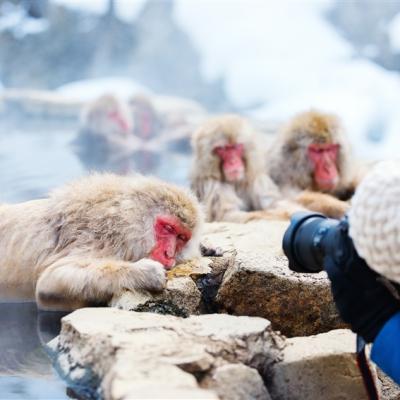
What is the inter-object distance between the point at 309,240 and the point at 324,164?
3756 mm

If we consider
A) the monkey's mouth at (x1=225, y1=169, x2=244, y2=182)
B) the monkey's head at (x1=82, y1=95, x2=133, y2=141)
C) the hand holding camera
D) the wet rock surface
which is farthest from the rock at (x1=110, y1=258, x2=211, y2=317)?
the monkey's head at (x1=82, y1=95, x2=133, y2=141)

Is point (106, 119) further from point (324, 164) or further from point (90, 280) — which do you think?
point (90, 280)

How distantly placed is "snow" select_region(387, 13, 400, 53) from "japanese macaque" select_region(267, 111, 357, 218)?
Result: 25.1ft

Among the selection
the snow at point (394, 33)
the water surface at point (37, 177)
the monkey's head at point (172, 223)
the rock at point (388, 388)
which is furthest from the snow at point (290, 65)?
the rock at point (388, 388)

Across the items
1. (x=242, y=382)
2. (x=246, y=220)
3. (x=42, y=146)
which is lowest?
(x=42, y=146)

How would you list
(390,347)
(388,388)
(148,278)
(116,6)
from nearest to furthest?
(390,347), (388,388), (148,278), (116,6)

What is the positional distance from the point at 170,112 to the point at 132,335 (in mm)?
9176

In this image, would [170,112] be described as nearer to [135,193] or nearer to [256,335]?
[135,193]

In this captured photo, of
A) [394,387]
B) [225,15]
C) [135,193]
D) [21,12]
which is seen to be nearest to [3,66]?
[21,12]

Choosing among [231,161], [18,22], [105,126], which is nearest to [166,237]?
[231,161]

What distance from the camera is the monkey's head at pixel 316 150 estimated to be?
625 cm

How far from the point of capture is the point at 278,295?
3.64m

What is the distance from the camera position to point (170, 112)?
464 inches

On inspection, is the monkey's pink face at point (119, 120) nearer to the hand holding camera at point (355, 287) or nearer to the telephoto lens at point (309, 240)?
the telephoto lens at point (309, 240)
